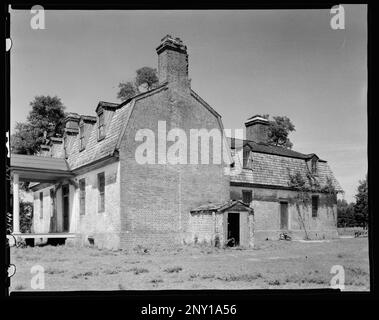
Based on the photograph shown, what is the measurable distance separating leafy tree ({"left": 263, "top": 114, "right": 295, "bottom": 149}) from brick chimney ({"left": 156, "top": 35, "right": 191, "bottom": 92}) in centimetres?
316

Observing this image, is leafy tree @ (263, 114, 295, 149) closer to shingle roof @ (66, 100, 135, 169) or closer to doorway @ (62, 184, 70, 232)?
shingle roof @ (66, 100, 135, 169)

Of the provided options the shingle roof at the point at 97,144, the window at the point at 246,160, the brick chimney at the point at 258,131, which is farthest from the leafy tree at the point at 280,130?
the shingle roof at the point at 97,144

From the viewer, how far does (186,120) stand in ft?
37.7

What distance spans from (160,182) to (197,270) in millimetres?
4043

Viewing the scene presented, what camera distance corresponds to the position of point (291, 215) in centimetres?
1167

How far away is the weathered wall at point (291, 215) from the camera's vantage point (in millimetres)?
10852

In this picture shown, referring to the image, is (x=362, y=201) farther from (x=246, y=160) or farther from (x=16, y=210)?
(x=16, y=210)

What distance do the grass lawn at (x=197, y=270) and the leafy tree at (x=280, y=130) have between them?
2354mm

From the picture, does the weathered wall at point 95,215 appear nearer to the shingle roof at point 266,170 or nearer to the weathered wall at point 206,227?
the weathered wall at point 206,227

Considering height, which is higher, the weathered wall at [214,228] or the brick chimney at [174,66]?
the brick chimney at [174,66]

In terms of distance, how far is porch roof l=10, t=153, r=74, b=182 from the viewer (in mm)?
10604

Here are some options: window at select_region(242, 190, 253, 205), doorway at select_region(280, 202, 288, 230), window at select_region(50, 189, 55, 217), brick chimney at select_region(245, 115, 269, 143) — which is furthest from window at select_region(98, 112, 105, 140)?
doorway at select_region(280, 202, 288, 230)

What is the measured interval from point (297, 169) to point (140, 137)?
469 centimetres

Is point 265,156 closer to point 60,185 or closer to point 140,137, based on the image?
point 140,137
